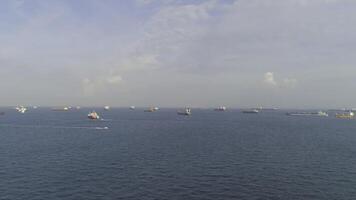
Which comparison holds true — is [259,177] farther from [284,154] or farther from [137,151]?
[137,151]

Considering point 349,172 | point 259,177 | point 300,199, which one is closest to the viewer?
point 300,199

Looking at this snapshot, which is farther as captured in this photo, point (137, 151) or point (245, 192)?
point (137, 151)

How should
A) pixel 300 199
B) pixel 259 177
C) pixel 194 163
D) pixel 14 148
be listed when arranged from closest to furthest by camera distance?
pixel 300 199 < pixel 259 177 < pixel 194 163 < pixel 14 148

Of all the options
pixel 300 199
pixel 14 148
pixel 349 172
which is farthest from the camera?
pixel 14 148

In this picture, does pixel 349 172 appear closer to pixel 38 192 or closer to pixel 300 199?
pixel 300 199

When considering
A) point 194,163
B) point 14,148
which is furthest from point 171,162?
point 14,148

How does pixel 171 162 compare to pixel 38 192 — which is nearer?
pixel 38 192

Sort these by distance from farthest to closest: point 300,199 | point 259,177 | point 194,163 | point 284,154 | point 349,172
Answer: point 284,154
point 194,163
point 349,172
point 259,177
point 300,199

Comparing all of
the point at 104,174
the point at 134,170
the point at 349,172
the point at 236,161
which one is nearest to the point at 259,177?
the point at 236,161

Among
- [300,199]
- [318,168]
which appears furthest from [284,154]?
[300,199]
